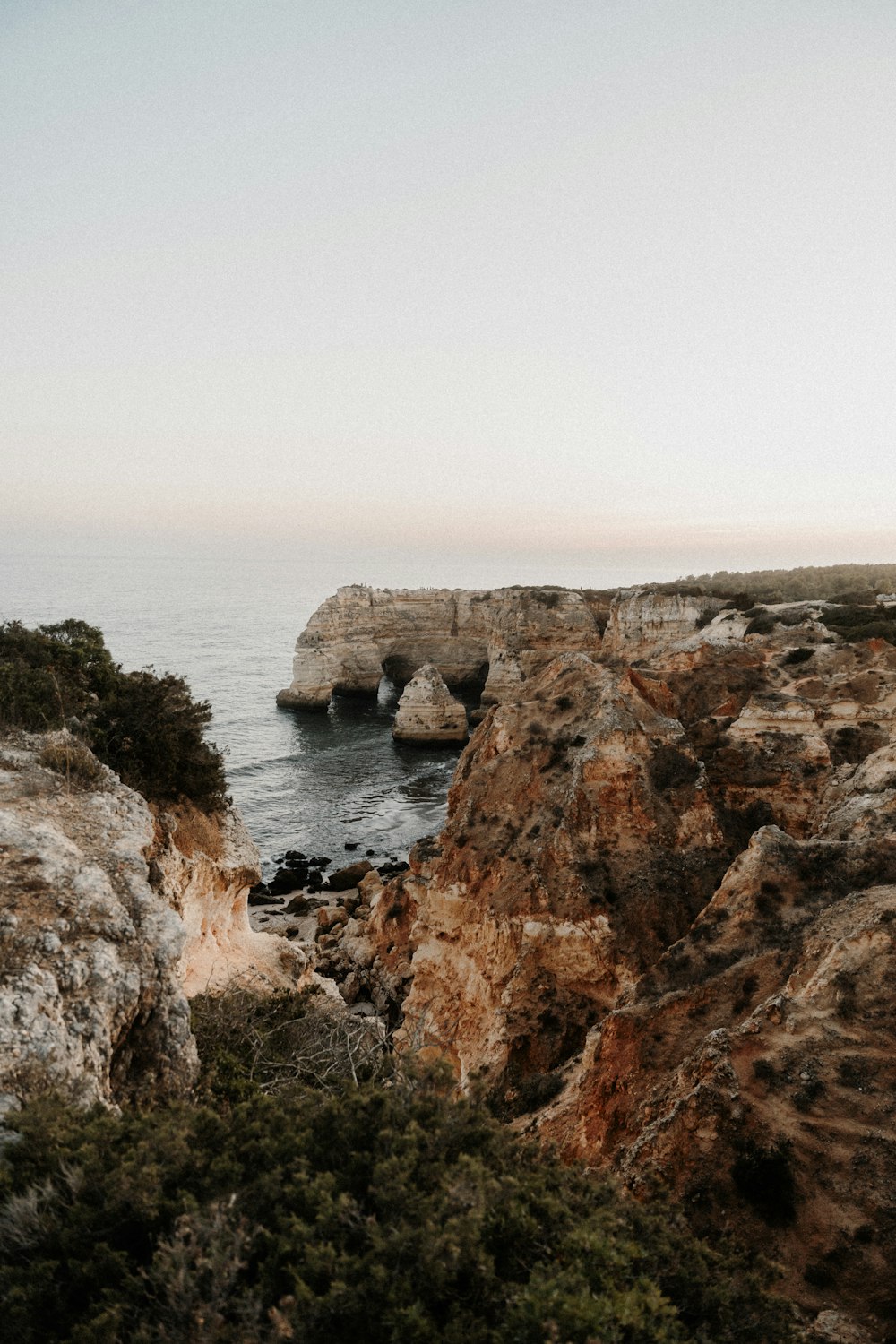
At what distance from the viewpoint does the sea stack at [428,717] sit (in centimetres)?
4856

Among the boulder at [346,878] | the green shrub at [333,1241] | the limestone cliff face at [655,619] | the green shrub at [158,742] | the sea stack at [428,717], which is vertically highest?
the limestone cliff face at [655,619]

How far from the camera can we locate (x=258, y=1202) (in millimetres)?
4176

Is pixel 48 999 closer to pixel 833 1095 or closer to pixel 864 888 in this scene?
pixel 833 1095

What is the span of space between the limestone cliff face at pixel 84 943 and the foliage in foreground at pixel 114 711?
1.35 meters

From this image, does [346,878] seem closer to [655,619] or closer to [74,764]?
[74,764]

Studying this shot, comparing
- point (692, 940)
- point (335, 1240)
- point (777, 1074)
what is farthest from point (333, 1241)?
point (692, 940)

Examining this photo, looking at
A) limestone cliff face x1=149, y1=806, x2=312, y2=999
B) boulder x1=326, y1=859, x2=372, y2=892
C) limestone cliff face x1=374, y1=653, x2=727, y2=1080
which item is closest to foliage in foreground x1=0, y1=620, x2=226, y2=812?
limestone cliff face x1=149, y1=806, x2=312, y2=999

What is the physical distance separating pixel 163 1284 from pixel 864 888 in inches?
371

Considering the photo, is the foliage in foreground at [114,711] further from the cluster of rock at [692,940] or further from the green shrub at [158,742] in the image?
the cluster of rock at [692,940]

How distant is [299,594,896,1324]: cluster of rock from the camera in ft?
21.9

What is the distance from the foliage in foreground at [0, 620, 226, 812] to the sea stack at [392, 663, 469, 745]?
3409 centimetres

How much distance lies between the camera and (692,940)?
10133 millimetres

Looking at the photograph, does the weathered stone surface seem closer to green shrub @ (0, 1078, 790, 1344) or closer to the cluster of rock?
the cluster of rock

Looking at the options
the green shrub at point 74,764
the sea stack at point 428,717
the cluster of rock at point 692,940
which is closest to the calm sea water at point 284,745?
the sea stack at point 428,717
